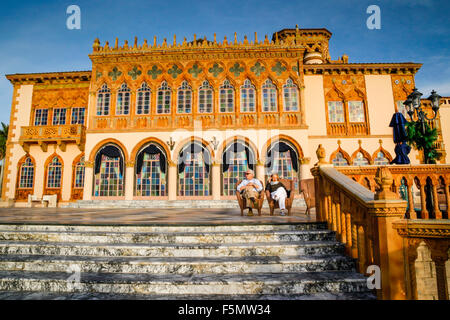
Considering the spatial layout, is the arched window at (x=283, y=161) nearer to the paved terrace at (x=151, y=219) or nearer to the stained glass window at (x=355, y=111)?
the stained glass window at (x=355, y=111)

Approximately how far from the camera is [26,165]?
819 inches

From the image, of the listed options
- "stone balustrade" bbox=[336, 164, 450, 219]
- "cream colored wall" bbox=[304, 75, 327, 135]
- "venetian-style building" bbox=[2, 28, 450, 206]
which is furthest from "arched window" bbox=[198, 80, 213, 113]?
"stone balustrade" bbox=[336, 164, 450, 219]

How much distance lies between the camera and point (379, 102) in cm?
2011

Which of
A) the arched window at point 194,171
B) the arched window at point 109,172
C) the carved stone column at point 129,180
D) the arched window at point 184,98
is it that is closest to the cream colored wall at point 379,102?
the arched window at point 194,171

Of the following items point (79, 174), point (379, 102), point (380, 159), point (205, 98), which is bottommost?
point (79, 174)

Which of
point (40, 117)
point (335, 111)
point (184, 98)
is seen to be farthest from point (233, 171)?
point (40, 117)

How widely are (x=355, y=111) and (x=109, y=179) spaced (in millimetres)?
18258

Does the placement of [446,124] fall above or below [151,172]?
above

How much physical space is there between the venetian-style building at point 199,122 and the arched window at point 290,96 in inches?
2.8

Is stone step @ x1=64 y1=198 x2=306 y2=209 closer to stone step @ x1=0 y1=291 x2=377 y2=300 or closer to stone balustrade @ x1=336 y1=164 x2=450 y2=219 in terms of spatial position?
stone balustrade @ x1=336 y1=164 x2=450 y2=219

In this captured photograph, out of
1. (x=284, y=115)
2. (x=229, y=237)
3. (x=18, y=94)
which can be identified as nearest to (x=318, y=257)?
(x=229, y=237)

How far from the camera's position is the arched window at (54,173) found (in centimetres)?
2058

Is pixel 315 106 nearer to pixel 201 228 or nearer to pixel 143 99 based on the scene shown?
pixel 143 99

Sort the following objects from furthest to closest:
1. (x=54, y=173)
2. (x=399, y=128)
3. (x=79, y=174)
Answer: (x=54, y=173) < (x=79, y=174) < (x=399, y=128)
